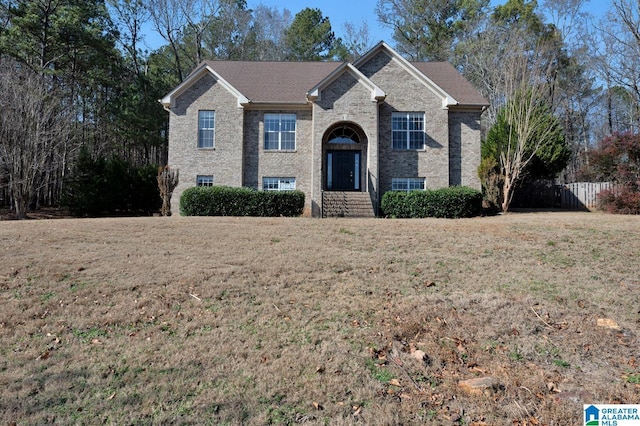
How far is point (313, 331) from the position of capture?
5.69m

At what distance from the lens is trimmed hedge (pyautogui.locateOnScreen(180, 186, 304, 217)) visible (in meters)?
16.9

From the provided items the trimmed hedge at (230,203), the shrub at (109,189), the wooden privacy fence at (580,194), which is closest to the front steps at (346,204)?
the trimmed hedge at (230,203)

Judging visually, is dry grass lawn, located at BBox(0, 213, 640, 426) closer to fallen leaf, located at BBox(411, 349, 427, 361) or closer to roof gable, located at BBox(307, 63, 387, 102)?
fallen leaf, located at BBox(411, 349, 427, 361)

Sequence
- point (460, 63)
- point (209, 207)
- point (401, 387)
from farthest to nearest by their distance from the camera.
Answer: point (460, 63), point (209, 207), point (401, 387)

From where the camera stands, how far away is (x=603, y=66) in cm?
3103

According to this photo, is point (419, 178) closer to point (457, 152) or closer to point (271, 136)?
point (457, 152)

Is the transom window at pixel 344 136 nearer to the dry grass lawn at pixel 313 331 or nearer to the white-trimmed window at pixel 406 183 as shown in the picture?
the white-trimmed window at pixel 406 183

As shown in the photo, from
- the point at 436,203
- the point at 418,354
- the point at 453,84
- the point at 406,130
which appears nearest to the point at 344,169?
the point at 406,130

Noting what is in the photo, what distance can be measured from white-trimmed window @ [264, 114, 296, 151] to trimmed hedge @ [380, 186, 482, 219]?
242 inches

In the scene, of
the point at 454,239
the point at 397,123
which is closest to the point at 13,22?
the point at 397,123

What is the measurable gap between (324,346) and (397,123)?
17202mm

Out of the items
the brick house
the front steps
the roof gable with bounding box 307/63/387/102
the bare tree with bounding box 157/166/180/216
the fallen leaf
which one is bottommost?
the fallen leaf

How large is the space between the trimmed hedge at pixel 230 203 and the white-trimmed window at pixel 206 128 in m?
4.54

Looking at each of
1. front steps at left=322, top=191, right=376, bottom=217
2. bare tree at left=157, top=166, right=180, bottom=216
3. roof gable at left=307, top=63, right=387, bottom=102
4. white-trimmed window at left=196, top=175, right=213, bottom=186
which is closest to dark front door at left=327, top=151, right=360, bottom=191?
front steps at left=322, top=191, right=376, bottom=217
